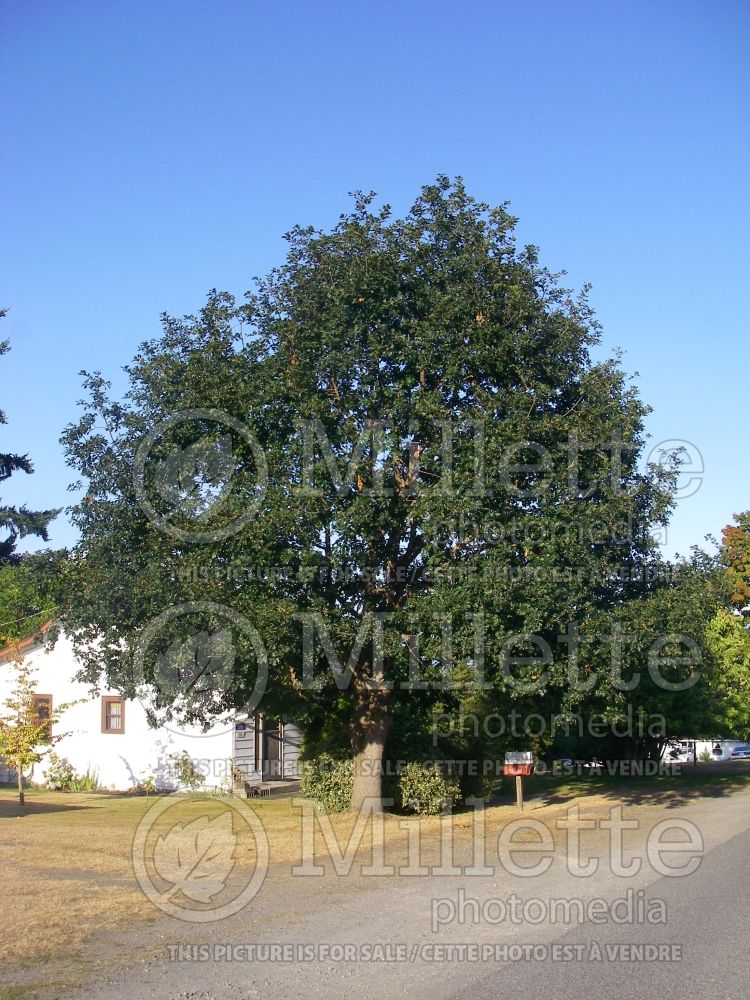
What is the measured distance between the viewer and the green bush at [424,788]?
20.0 m

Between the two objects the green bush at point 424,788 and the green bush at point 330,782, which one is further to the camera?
the green bush at point 424,788

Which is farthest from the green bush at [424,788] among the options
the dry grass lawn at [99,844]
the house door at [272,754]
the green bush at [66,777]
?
the green bush at [66,777]

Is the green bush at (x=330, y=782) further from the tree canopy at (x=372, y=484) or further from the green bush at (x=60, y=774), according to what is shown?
the green bush at (x=60, y=774)

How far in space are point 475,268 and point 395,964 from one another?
12051 mm

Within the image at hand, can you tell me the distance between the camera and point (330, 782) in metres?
20.0

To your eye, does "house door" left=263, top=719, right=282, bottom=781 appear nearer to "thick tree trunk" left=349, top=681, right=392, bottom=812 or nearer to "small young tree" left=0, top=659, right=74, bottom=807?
"small young tree" left=0, top=659, right=74, bottom=807

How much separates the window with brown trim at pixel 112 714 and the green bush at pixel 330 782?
26.7 feet

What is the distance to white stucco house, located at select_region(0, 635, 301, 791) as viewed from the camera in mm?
25188

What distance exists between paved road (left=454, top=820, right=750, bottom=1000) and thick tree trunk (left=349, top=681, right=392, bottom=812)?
849cm

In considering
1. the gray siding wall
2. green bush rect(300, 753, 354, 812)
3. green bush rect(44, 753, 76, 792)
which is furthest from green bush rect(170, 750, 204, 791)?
green bush rect(300, 753, 354, 812)

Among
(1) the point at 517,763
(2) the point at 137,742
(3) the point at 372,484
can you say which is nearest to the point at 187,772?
(2) the point at 137,742

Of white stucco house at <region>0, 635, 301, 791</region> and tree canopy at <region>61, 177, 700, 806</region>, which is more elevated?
tree canopy at <region>61, 177, 700, 806</region>

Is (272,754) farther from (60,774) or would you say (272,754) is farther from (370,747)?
(370,747)

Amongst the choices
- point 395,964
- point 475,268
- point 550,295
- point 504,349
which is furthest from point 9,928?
point 550,295
